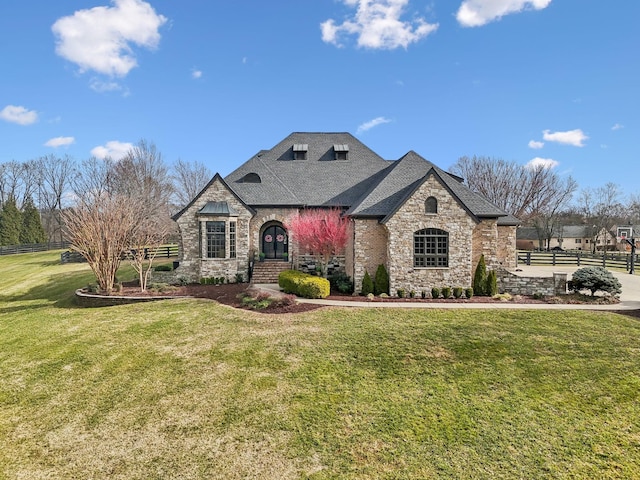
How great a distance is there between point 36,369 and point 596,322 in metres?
18.8

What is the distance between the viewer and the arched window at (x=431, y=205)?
55.4ft

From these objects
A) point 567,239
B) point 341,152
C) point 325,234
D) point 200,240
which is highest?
point 341,152

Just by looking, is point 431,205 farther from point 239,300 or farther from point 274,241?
point 274,241

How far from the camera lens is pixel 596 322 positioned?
12109 millimetres

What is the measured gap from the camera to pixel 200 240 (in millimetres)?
21188

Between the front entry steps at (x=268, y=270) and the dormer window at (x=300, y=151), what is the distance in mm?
9221

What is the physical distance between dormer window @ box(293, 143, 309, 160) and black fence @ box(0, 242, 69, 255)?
42758 millimetres

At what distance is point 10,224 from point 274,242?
48.5m

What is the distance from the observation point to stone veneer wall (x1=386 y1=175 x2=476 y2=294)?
16812 mm

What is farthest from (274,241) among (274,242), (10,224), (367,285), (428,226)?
(10,224)

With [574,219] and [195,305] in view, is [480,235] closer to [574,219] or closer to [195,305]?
[195,305]

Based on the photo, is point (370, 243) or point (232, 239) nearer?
point (370, 243)

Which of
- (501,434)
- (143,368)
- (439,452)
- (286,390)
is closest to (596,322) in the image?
(501,434)

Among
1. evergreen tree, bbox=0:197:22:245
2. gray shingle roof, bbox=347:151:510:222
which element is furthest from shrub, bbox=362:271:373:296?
evergreen tree, bbox=0:197:22:245
